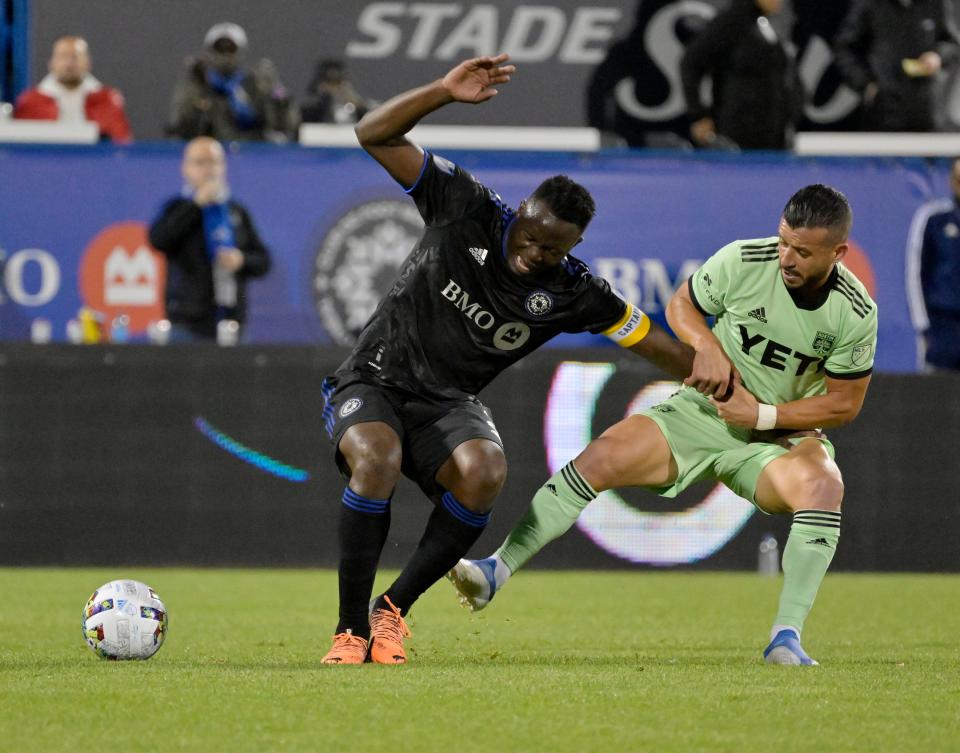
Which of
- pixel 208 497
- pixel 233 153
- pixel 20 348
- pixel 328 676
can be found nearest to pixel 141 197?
pixel 233 153

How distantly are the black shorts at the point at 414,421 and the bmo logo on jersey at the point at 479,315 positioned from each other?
0.33 m

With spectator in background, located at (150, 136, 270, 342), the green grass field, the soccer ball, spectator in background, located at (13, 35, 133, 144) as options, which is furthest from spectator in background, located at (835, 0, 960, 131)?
the soccer ball

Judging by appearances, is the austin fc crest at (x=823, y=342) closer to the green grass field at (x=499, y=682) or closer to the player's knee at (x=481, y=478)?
the green grass field at (x=499, y=682)

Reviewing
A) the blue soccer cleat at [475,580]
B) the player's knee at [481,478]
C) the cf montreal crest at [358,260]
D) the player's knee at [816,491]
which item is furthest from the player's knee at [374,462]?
the cf montreal crest at [358,260]

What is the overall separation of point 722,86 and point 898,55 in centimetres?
174

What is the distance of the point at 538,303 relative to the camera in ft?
21.9

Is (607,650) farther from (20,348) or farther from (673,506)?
(20,348)

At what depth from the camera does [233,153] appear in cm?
1276

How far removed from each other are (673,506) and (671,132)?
16.5 feet

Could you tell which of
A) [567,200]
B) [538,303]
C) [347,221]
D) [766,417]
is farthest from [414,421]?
[347,221]

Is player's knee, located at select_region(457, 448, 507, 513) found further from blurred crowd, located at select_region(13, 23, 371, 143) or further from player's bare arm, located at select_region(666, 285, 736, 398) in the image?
blurred crowd, located at select_region(13, 23, 371, 143)

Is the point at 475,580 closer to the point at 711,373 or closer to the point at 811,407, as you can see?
the point at 711,373

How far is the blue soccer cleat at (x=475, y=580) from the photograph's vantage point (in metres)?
6.66

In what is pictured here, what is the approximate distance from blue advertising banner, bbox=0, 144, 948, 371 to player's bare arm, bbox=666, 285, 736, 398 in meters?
5.48
